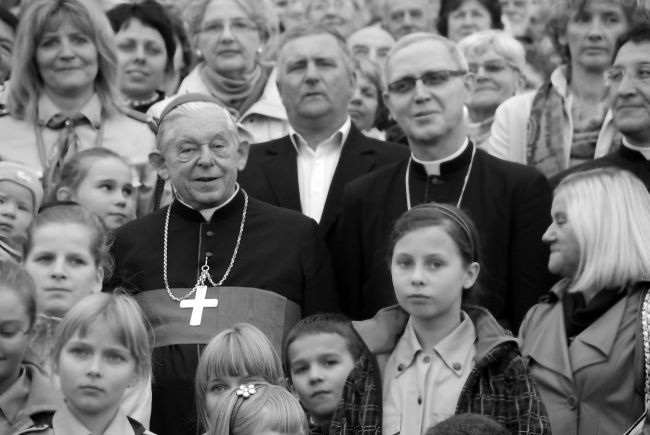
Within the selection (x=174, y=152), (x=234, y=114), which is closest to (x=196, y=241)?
(x=174, y=152)

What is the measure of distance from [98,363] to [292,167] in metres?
2.54

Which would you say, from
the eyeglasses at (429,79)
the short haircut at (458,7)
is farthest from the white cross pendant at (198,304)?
the short haircut at (458,7)

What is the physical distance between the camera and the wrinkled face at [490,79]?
10.6 metres

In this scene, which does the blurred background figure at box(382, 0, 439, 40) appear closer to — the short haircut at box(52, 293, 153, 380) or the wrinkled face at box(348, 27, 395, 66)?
the wrinkled face at box(348, 27, 395, 66)

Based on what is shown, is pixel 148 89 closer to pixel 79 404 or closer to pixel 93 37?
pixel 93 37

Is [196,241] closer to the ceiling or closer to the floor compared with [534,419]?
closer to the ceiling

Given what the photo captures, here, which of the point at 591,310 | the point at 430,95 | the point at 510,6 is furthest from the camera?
the point at 510,6

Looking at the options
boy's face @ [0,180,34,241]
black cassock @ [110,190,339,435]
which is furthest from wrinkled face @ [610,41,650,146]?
boy's face @ [0,180,34,241]

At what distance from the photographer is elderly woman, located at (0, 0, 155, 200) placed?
8.81 meters

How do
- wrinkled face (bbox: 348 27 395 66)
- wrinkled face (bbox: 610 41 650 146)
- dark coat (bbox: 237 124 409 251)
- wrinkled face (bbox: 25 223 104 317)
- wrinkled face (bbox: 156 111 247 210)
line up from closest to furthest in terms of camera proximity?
wrinkled face (bbox: 25 223 104 317) → wrinkled face (bbox: 156 111 247 210) → wrinkled face (bbox: 610 41 650 146) → dark coat (bbox: 237 124 409 251) → wrinkled face (bbox: 348 27 395 66)

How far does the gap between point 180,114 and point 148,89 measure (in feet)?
9.13

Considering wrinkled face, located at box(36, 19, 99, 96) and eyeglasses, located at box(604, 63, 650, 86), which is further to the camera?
wrinkled face, located at box(36, 19, 99, 96)

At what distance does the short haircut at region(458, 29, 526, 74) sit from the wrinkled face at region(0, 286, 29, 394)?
4792 mm

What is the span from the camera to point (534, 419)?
6.41 metres
